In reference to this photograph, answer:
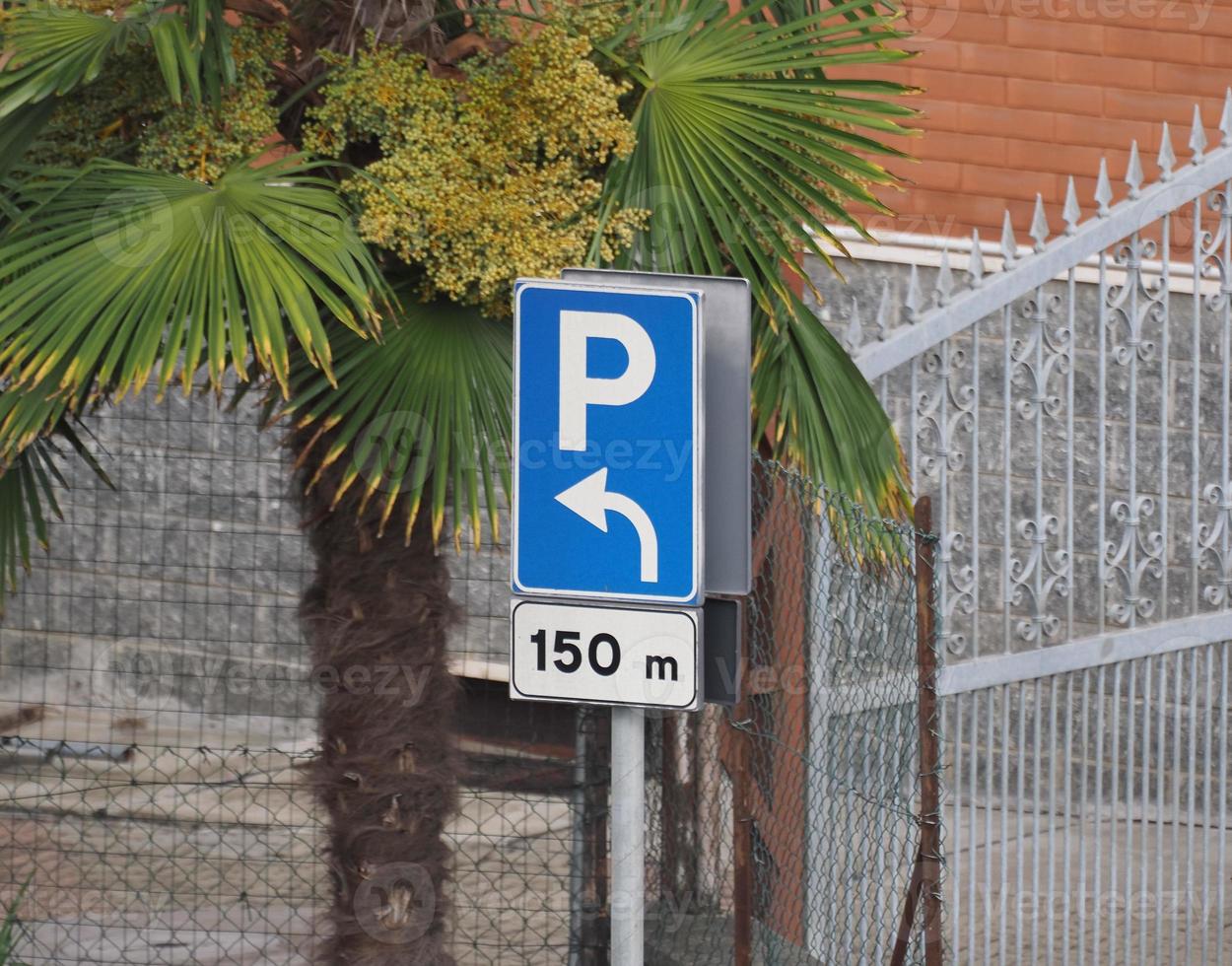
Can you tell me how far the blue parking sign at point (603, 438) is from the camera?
124 inches

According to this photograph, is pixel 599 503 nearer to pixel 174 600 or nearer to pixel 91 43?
pixel 91 43

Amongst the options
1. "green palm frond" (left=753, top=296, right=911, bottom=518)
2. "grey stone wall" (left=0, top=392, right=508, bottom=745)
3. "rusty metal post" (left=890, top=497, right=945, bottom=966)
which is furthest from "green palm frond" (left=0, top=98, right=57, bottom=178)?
"grey stone wall" (left=0, top=392, right=508, bottom=745)

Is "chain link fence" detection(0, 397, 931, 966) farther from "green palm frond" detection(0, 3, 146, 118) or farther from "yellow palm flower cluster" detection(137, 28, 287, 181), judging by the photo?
"green palm frond" detection(0, 3, 146, 118)

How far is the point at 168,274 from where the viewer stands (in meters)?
3.88

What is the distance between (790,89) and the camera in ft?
14.3

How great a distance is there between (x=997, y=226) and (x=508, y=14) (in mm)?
4280

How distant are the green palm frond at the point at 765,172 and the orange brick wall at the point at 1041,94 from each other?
380 centimetres

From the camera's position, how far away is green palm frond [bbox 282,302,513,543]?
4027 millimetres

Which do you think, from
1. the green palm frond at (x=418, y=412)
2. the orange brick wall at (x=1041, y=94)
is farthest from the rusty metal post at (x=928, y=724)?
the orange brick wall at (x=1041, y=94)

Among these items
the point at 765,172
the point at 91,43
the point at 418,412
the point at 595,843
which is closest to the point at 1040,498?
the point at 765,172

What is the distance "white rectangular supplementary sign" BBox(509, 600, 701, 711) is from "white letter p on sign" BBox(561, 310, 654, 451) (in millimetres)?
325

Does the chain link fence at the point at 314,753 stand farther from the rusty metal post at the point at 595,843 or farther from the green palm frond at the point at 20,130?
the green palm frond at the point at 20,130

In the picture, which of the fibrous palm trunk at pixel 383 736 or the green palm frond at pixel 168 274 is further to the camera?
the fibrous palm trunk at pixel 383 736

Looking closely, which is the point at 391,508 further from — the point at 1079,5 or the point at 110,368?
the point at 1079,5
